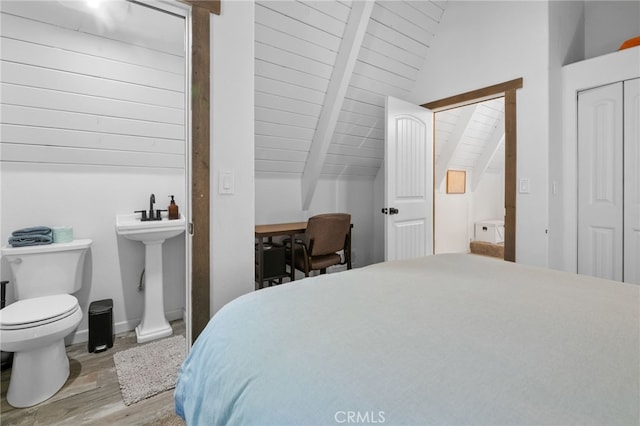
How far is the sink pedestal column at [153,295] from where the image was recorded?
2.40 meters

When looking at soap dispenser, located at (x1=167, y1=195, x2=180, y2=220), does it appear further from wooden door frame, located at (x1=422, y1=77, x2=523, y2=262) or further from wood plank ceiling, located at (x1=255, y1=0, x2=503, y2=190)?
wooden door frame, located at (x1=422, y1=77, x2=523, y2=262)

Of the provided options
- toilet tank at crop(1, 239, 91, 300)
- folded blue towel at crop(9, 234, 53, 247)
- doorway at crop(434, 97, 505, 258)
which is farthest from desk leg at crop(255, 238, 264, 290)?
doorway at crop(434, 97, 505, 258)

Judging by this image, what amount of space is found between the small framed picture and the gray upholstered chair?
2.41 m

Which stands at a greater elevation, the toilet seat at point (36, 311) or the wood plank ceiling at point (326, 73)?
the wood plank ceiling at point (326, 73)

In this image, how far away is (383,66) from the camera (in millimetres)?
3049

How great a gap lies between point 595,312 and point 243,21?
1879 mm

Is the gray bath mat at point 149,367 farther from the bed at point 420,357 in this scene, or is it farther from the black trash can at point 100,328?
the bed at point 420,357

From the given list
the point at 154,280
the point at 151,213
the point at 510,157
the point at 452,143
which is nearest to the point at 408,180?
the point at 510,157

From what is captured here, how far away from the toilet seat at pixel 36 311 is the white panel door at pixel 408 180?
2370 mm

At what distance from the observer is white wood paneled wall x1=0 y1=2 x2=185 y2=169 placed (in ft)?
6.29

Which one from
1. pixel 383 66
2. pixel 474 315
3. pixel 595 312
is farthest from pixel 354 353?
pixel 383 66

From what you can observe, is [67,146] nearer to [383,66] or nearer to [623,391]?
[383,66]

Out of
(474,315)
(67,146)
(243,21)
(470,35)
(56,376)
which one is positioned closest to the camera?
(474,315)

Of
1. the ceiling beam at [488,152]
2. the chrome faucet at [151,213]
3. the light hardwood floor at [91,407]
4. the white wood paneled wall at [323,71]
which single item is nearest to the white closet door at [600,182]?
the white wood paneled wall at [323,71]
